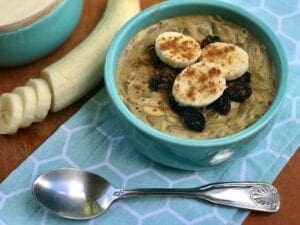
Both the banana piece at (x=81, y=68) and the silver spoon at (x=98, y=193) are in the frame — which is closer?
the silver spoon at (x=98, y=193)

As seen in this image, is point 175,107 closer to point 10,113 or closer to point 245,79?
point 245,79

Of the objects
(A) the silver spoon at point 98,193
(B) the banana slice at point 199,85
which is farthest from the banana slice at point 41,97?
(B) the banana slice at point 199,85

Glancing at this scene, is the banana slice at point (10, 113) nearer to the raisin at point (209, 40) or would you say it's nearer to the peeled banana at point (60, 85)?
the peeled banana at point (60, 85)

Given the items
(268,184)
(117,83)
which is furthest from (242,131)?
(117,83)

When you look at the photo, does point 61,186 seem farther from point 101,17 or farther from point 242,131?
point 101,17

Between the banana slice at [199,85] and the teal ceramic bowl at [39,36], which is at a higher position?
the banana slice at [199,85]

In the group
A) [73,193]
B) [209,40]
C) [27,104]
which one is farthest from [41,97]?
[209,40]
